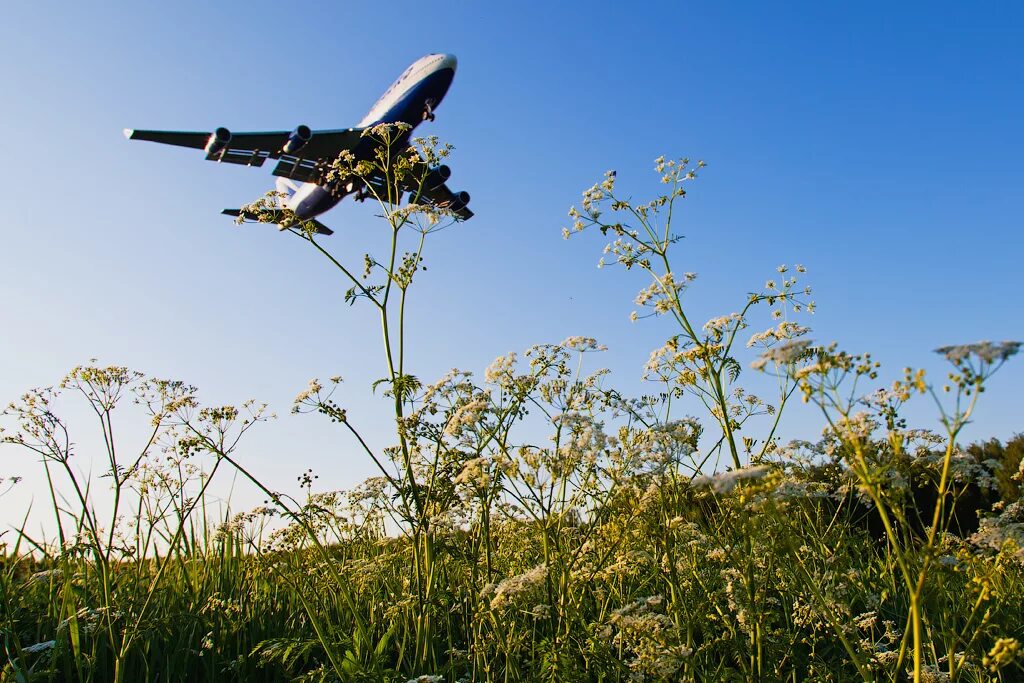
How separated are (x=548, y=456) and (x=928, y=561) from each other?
195 cm

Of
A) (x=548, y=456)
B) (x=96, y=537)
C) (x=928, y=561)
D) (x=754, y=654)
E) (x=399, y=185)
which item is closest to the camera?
(x=928, y=561)

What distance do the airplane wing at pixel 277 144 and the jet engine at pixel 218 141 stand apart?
79cm

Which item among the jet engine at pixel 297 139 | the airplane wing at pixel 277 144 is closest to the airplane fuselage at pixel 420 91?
the airplane wing at pixel 277 144

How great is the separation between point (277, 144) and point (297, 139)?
200 cm

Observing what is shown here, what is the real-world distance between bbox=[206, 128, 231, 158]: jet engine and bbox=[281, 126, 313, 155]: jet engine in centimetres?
200

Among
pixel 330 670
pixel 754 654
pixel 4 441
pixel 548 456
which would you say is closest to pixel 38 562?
pixel 4 441

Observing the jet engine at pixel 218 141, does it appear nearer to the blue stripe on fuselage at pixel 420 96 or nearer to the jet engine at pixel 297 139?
the jet engine at pixel 297 139

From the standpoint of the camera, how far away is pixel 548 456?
3746 mm

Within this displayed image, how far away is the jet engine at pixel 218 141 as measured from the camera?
23.9 meters

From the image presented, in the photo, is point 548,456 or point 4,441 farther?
point 4,441

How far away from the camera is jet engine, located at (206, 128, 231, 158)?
23891 millimetres

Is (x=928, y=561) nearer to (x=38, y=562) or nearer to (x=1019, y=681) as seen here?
(x=1019, y=681)

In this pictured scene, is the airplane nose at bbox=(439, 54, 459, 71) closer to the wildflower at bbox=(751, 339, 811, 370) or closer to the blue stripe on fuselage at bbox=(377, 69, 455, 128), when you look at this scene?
the blue stripe on fuselage at bbox=(377, 69, 455, 128)

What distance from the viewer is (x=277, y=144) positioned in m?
27.6
